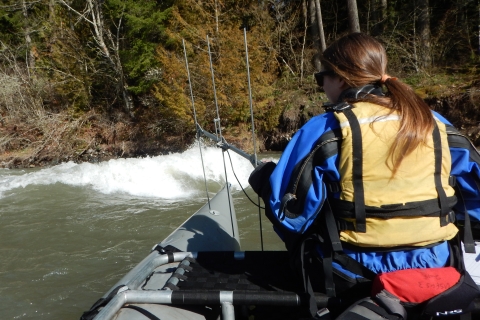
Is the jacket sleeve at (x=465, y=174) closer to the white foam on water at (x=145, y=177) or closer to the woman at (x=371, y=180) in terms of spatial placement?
the woman at (x=371, y=180)

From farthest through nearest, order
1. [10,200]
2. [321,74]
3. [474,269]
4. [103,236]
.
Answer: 1. [10,200]
2. [103,236]
3. [474,269]
4. [321,74]

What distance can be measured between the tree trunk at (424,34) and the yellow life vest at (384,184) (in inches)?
486

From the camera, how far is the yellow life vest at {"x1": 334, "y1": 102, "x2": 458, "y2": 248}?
Result: 48.5 inches

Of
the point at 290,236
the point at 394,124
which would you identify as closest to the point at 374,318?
the point at 290,236

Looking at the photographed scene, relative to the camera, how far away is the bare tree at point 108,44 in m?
15.3

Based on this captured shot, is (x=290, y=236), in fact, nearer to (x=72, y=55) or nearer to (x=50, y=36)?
(x=72, y=55)

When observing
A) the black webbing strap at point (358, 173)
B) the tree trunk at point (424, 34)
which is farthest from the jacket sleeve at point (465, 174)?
the tree trunk at point (424, 34)

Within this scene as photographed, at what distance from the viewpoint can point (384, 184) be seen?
124 centimetres

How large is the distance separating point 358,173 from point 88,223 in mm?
5085

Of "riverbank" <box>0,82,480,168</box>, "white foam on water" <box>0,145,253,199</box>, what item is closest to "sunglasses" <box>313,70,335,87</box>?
"white foam on water" <box>0,145,253,199</box>

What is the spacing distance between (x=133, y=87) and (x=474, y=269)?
15.0m

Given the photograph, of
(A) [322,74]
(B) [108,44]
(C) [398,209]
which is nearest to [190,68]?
(B) [108,44]

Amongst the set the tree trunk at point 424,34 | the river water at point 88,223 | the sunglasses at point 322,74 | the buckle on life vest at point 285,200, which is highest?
the tree trunk at point 424,34

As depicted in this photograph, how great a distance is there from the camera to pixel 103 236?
5.11 metres
